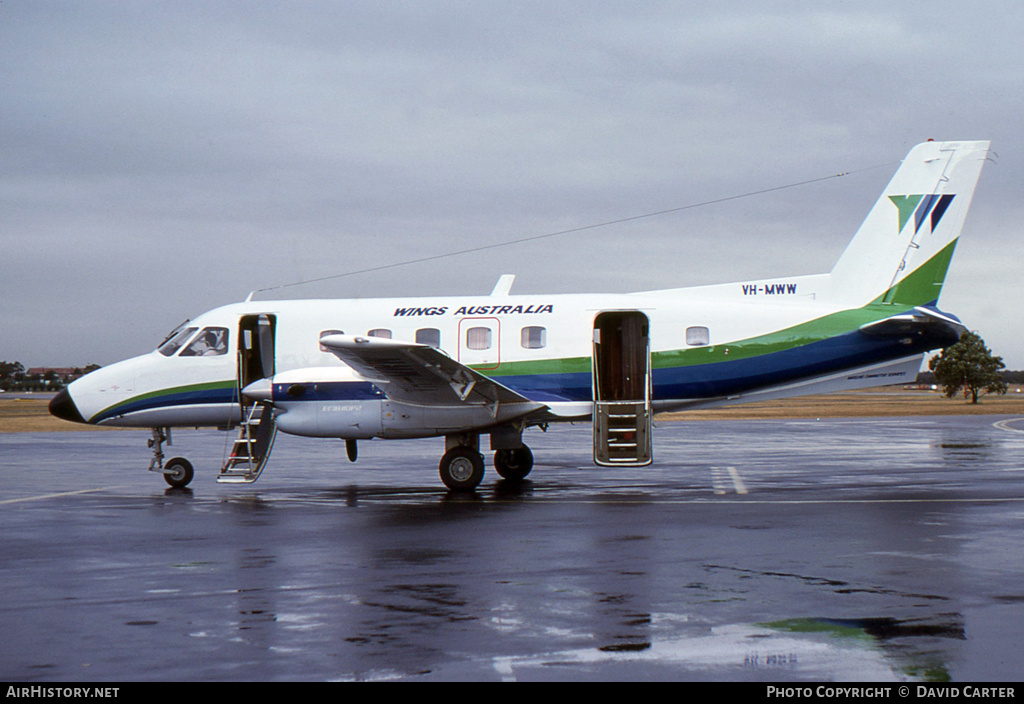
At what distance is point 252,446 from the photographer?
18469mm

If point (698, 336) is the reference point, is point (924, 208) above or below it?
above

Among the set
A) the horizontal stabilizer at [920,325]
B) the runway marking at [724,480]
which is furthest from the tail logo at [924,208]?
the runway marking at [724,480]

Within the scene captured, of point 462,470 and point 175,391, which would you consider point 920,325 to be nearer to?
point 462,470

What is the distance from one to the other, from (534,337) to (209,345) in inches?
258

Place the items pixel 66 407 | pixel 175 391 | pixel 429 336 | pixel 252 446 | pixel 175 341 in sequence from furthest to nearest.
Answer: pixel 175 341, pixel 66 407, pixel 175 391, pixel 429 336, pixel 252 446

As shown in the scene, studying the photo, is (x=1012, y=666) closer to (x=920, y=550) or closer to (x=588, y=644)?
(x=588, y=644)

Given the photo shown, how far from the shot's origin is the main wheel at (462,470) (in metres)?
17.8

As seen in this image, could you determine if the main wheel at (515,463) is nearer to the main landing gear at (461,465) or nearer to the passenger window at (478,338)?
the main landing gear at (461,465)

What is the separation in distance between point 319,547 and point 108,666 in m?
5.14

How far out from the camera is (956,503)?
1506 centimetres

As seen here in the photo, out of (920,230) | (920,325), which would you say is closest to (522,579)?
(920,325)

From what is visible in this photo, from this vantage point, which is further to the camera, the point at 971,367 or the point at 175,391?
the point at 971,367

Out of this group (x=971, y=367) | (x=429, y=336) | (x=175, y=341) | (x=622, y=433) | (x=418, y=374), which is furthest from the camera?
(x=971, y=367)

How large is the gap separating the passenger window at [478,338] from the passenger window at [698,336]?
3.73 m
